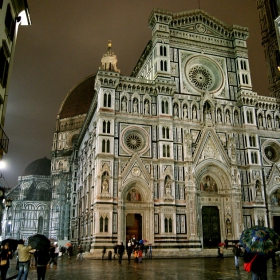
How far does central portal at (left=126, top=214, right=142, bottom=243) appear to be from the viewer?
31812 millimetres

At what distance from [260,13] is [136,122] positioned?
30935mm

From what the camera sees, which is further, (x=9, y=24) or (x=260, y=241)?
(x=9, y=24)

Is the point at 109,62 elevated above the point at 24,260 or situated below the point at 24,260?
above

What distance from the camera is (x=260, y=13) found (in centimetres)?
5094

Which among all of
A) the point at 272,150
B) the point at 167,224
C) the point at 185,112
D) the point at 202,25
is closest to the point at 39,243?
the point at 167,224

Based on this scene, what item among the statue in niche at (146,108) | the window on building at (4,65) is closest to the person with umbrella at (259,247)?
the window on building at (4,65)

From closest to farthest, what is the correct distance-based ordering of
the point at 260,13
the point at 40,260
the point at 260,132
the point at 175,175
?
1. the point at 40,260
2. the point at 175,175
3. the point at 260,132
4. the point at 260,13

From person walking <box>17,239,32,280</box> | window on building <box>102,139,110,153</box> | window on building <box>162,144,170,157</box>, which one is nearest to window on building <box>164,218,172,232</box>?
window on building <box>162,144,170,157</box>

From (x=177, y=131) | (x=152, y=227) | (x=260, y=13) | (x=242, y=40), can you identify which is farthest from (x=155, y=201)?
(x=260, y=13)

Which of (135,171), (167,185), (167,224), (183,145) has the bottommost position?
(167,224)

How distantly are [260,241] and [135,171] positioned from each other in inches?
963

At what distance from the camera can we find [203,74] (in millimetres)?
39469

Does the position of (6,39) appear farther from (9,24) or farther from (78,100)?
(78,100)

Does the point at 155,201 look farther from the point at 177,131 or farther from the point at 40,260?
the point at 40,260
